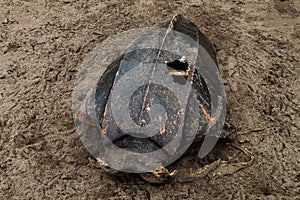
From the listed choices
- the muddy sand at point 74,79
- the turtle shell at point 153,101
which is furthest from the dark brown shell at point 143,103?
the muddy sand at point 74,79

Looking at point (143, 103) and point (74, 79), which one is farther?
point (74, 79)

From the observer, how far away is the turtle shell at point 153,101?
2.33 m

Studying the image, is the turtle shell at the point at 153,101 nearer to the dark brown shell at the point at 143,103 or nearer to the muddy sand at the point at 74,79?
the dark brown shell at the point at 143,103

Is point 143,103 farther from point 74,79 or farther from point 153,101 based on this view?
point 74,79

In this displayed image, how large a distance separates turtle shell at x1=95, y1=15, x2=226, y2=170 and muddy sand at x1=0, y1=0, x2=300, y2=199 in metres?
0.30

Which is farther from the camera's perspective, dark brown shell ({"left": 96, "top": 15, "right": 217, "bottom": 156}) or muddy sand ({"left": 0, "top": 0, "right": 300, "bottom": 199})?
muddy sand ({"left": 0, "top": 0, "right": 300, "bottom": 199})

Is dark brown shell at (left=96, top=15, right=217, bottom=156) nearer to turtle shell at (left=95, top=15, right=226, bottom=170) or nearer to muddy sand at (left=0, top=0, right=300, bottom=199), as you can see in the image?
turtle shell at (left=95, top=15, right=226, bottom=170)

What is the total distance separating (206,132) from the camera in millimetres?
2504

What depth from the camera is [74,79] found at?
316 cm

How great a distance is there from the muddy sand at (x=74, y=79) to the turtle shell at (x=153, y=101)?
0.99 ft

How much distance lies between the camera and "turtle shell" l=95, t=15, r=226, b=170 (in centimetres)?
233

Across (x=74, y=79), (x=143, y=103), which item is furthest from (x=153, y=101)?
(x=74, y=79)

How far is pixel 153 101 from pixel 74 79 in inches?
41.5

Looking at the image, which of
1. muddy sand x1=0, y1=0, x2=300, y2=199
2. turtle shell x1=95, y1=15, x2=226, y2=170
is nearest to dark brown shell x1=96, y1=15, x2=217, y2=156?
turtle shell x1=95, y1=15, x2=226, y2=170
